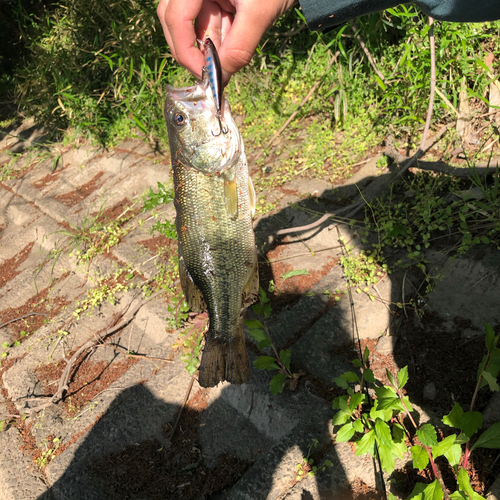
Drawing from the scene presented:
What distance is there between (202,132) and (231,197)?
38cm

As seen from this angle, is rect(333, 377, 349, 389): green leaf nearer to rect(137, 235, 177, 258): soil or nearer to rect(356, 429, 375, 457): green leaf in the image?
rect(356, 429, 375, 457): green leaf

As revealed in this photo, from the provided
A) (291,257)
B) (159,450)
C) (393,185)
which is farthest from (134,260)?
(393,185)

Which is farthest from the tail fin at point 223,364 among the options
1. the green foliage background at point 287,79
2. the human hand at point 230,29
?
the green foliage background at point 287,79

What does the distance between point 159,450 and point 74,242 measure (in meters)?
2.65

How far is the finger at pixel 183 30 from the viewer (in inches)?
80.6

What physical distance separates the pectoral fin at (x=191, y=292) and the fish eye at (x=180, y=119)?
0.77m

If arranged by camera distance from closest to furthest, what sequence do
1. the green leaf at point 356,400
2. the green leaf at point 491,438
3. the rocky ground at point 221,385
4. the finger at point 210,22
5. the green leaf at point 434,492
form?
1. the green leaf at point 434,492
2. the green leaf at point 491,438
3. the green leaf at point 356,400
4. the rocky ground at point 221,385
5. the finger at point 210,22

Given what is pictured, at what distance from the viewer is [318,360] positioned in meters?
2.64

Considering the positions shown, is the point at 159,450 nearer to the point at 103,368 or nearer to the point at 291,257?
the point at 103,368

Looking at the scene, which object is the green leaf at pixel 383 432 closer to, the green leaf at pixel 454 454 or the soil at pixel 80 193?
the green leaf at pixel 454 454

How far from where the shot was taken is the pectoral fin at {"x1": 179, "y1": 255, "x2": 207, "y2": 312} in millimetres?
2322

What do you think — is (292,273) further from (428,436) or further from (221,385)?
(428,436)

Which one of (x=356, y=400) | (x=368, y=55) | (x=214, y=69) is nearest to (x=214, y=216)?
(x=214, y=69)

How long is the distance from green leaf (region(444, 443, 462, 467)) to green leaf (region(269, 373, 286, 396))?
93 cm
